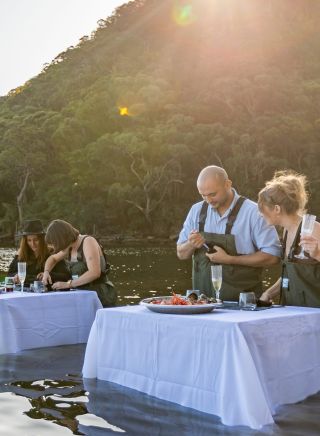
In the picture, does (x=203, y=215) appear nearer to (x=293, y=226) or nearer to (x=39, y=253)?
(x=293, y=226)

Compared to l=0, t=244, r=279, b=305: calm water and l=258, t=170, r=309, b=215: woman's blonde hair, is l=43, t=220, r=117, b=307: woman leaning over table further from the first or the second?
l=0, t=244, r=279, b=305: calm water

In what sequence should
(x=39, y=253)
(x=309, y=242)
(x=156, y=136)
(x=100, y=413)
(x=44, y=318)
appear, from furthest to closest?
(x=156, y=136) → (x=39, y=253) → (x=44, y=318) → (x=100, y=413) → (x=309, y=242)

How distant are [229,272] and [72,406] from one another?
1.80 metres

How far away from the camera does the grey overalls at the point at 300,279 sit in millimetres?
5168

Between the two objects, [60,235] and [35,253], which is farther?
[35,253]

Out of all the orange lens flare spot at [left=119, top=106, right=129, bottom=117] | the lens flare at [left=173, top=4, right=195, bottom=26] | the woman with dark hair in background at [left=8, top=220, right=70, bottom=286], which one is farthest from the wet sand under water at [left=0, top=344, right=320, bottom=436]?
the lens flare at [left=173, top=4, right=195, bottom=26]

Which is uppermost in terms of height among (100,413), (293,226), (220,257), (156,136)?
(156,136)

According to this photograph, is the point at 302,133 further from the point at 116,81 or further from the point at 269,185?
the point at 269,185

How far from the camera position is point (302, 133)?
6062 centimetres

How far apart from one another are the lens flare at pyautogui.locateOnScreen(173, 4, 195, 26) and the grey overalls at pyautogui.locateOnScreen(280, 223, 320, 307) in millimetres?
105145

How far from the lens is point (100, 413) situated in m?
4.92

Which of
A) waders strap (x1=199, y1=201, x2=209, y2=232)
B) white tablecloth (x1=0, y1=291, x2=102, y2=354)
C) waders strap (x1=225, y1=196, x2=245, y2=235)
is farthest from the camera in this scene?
white tablecloth (x1=0, y1=291, x2=102, y2=354)

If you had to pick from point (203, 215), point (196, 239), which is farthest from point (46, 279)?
point (196, 239)

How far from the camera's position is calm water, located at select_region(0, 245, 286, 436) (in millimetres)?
4523
